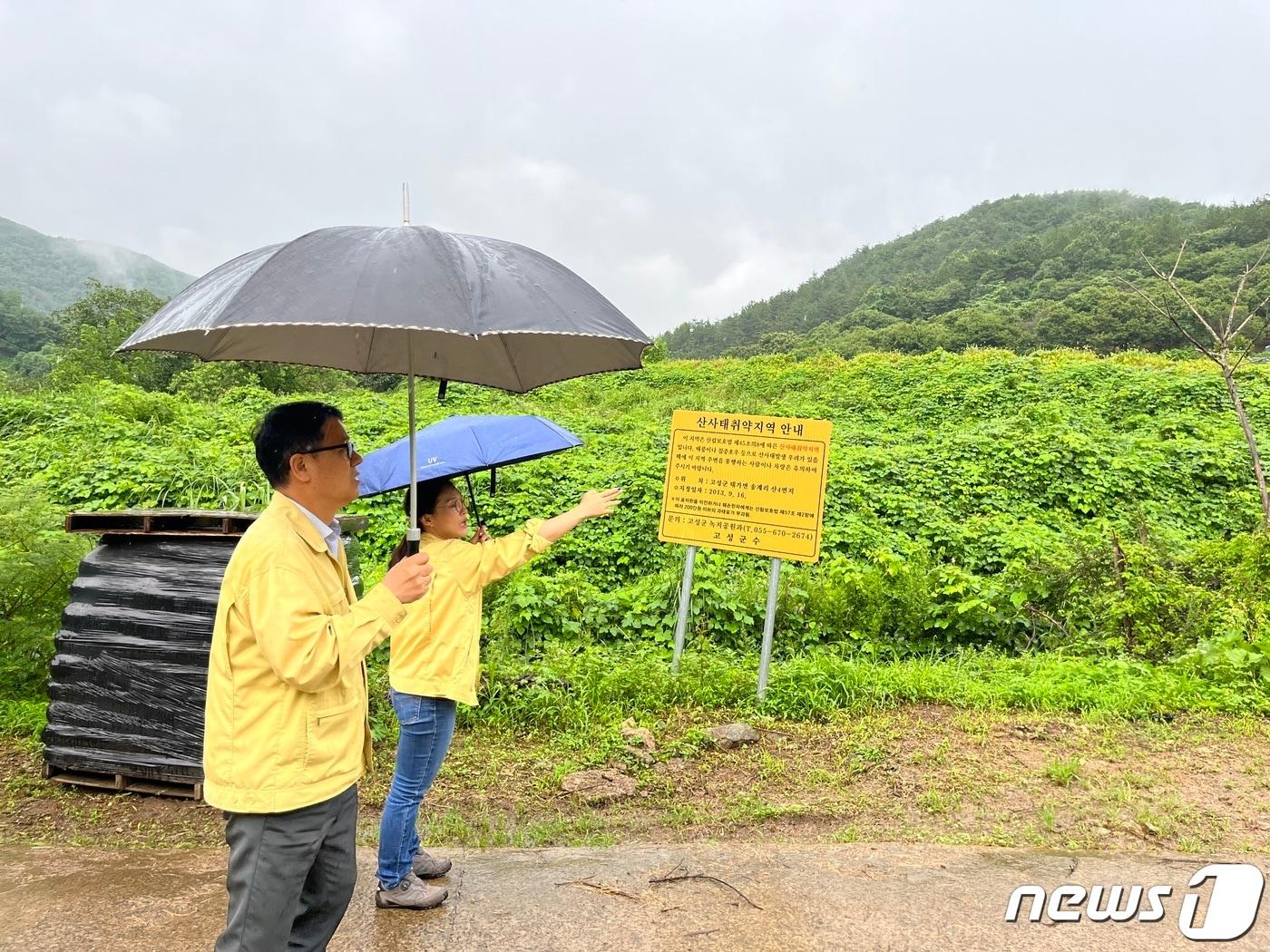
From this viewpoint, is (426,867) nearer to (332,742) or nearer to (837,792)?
(332,742)

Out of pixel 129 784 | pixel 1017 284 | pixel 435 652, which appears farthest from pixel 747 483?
pixel 1017 284

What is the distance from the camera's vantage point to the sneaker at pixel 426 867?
2.67 metres

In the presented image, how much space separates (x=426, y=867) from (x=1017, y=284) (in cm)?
4885

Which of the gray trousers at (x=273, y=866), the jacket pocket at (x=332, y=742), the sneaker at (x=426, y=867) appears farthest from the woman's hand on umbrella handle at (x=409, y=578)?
the sneaker at (x=426, y=867)

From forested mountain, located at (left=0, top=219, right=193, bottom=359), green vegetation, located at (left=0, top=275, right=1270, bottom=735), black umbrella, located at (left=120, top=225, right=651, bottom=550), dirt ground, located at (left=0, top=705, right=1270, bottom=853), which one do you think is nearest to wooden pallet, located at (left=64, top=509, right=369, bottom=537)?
green vegetation, located at (left=0, top=275, right=1270, bottom=735)

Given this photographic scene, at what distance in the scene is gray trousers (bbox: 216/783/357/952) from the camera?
5.35 feet

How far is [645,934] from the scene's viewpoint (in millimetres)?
2406

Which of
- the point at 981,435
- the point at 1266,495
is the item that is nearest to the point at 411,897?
the point at 1266,495

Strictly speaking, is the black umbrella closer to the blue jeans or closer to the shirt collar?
the shirt collar

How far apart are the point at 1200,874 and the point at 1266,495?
5.22 meters

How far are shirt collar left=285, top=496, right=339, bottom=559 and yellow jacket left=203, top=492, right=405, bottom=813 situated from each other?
43 mm

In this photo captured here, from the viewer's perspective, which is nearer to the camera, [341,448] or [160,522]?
[341,448]

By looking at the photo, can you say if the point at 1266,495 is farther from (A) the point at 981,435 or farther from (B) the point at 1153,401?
(B) the point at 1153,401

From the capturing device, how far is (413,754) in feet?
7.74
